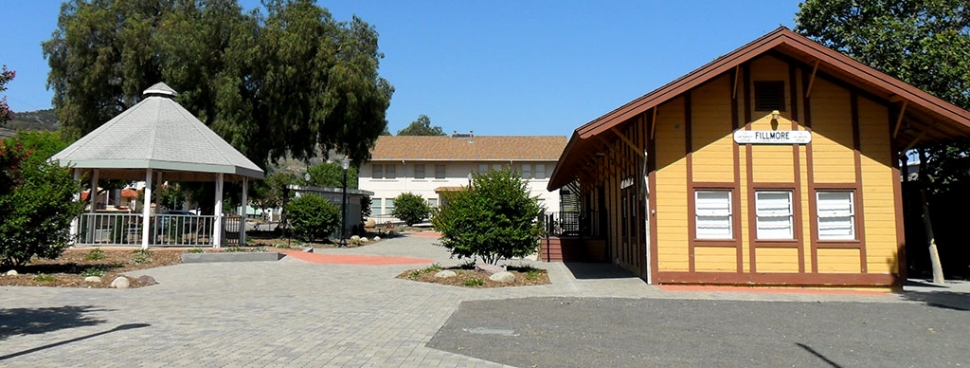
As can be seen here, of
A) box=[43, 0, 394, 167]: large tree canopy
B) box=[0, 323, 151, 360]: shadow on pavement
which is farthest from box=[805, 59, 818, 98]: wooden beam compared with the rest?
box=[43, 0, 394, 167]: large tree canopy

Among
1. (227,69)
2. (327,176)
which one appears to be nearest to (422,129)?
(327,176)

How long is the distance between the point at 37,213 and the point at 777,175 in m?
15.5

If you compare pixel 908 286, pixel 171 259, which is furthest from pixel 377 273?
pixel 908 286

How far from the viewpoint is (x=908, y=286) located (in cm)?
1448

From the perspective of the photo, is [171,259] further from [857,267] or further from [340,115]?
[857,267]

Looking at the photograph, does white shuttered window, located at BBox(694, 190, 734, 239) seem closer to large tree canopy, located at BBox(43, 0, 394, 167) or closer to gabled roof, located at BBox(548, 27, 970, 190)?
gabled roof, located at BBox(548, 27, 970, 190)

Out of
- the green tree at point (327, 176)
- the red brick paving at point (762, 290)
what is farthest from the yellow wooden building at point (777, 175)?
the green tree at point (327, 176)

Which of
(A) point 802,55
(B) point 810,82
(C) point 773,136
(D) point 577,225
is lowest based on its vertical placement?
(D) point 577,225

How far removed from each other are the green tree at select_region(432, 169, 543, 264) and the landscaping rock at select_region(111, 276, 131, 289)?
21.6ft

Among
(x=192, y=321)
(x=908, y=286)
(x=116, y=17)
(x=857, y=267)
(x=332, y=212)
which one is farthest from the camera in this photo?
(x=116, y=17)

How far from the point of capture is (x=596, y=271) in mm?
16969

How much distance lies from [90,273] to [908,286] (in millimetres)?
18172

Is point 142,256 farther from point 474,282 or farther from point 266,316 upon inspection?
point 266,316

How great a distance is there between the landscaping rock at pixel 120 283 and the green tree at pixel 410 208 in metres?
Result: 38.6
